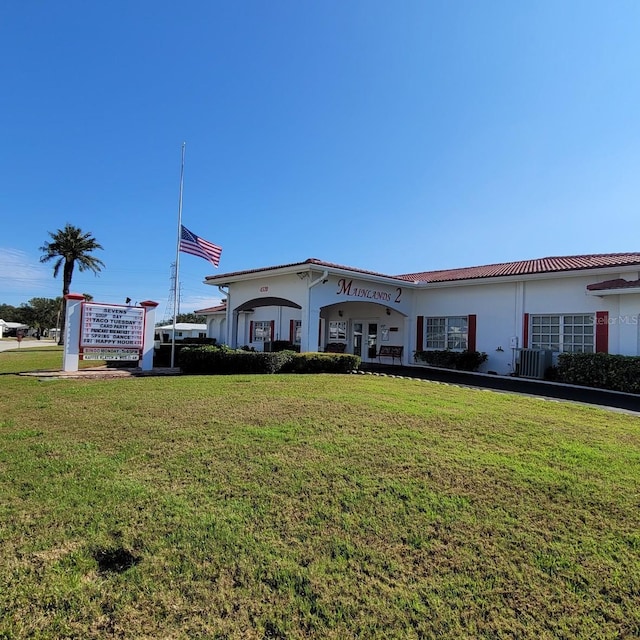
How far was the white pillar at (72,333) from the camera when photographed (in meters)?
11.5

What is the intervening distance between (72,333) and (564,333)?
49.1 feet

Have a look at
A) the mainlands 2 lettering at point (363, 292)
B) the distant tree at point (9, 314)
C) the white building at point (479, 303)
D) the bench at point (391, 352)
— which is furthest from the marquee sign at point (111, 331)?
the distant tree at point (9, 314)

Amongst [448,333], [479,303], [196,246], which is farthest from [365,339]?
[196,246]

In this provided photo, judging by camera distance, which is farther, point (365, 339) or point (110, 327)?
point (365, 339)

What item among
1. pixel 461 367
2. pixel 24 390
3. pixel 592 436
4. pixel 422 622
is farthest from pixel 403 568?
pixel 461 367

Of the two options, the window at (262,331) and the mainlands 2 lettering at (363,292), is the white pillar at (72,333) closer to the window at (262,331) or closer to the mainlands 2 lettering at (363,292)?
the mainlands 2 lettering at (363,292)

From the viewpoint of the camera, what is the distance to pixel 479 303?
1689 centimetres

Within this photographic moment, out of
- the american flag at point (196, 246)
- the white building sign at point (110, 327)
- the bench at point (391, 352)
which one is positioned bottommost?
the bench at point (391, 352)

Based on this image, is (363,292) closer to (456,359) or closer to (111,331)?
(456,359)

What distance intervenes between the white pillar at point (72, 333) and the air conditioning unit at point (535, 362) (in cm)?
1351

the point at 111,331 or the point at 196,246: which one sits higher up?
the point at 196,246

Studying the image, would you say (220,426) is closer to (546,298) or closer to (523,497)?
(523,497)

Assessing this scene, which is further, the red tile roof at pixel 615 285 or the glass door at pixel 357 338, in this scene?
the glass door at pixel 357 338

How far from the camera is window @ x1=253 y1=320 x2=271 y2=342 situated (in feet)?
83.0
